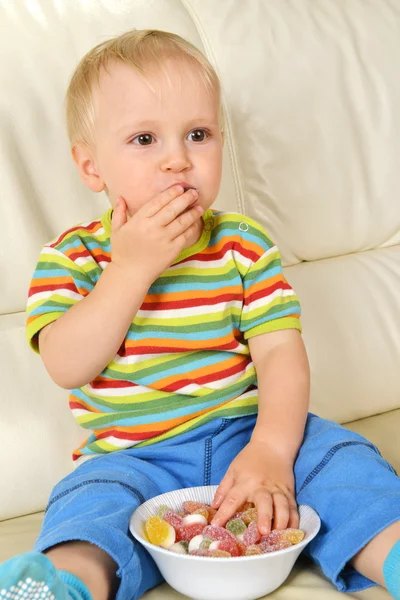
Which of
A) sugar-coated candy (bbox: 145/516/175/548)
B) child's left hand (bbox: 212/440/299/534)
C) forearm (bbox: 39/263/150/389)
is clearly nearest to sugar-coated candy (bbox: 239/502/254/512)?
child's left hand (bbox: 212/440/299/534)

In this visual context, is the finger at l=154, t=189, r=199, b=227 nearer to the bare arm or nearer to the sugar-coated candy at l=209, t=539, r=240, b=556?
the bare arm

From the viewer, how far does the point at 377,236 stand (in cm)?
Answer: 171

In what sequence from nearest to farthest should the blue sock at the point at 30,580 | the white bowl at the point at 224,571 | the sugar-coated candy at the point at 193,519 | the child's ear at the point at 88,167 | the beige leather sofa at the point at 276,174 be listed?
the blue sock at the point at 30,580, the white bowl at the point at 224,571, the sugar-coated candy at the point at 193,519, the child's ear at the point at 88,167, the beige leather sofa at the point at 276,174

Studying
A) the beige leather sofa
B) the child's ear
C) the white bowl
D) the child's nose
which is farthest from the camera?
the beige leather sofa

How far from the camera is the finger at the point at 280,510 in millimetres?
940

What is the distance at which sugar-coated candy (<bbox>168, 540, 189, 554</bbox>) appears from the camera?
2.88ft

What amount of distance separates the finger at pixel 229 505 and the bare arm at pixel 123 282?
22 cm

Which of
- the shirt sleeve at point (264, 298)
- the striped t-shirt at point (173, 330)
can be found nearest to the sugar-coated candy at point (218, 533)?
the striped t-shirt at point (173, 330)

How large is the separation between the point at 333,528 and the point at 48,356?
39cm

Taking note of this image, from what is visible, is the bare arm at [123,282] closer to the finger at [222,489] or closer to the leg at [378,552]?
the finger at [222,489]

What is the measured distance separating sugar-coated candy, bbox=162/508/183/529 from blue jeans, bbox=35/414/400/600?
0.13ft

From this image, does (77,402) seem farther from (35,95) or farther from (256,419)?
(35,95)

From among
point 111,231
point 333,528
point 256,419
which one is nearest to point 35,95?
point 111,231

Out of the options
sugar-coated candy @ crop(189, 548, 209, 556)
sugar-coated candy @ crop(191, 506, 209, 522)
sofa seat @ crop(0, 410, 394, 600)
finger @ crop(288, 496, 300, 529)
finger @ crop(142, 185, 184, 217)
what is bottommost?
sofa seat @ crop(0, 410, 394, 600)
